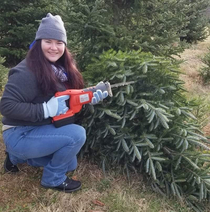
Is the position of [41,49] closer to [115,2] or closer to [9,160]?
[9,160]

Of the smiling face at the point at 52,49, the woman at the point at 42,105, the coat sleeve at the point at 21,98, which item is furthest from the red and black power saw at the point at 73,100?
the smiling face at the point at 52,49

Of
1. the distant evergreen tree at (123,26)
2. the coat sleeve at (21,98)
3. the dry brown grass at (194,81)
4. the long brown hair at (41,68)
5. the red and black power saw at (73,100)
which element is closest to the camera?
the coat sleeve at (21,98)

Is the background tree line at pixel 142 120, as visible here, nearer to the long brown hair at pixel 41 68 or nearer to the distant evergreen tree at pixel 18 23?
the long brown hair at pixel 41 68

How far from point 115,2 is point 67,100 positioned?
212cm

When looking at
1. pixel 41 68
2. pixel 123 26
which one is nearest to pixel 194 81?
pixel 123 26

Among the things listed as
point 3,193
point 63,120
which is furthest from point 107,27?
point 3,193

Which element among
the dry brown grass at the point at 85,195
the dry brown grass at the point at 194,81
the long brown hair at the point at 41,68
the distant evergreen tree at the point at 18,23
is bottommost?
the dry brown grass at the point at 194,81

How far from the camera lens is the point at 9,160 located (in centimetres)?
273

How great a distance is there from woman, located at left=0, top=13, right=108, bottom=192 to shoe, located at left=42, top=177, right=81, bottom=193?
0.27 ft

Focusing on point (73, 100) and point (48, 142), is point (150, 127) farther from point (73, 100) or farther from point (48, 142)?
point (48, 142)

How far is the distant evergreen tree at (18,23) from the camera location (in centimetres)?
584

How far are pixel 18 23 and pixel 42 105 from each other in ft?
14.4

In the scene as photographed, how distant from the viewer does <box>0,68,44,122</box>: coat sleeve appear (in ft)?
6.93

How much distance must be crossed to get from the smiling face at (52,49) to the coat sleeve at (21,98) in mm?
261
